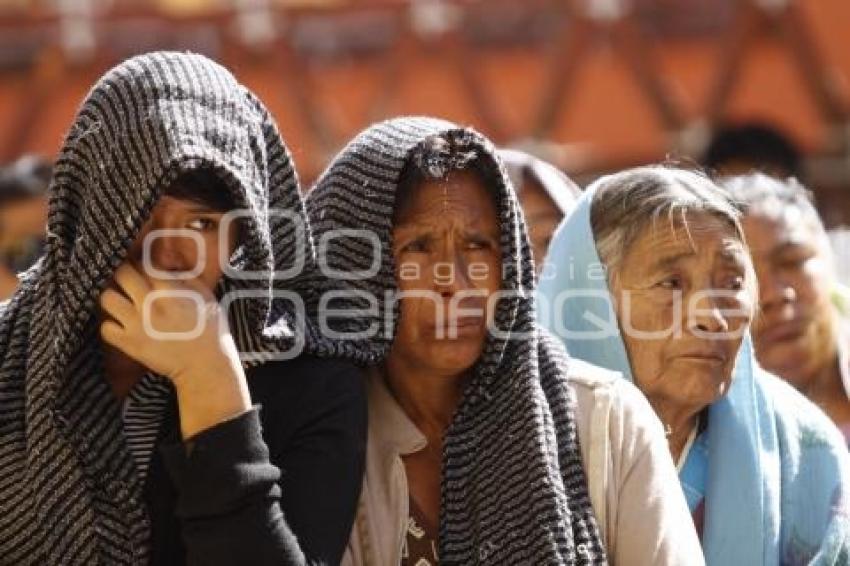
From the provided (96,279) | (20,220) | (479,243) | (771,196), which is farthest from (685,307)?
(20,220)

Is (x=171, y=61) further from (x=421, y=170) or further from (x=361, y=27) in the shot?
(x=361, y=27)

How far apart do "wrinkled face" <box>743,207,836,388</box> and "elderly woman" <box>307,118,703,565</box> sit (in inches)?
46.5

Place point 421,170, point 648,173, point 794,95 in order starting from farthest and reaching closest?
point 794,95 → point 648,173 → point 421,170

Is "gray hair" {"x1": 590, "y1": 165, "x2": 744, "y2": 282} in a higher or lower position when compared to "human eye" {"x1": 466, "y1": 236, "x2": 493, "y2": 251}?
higher

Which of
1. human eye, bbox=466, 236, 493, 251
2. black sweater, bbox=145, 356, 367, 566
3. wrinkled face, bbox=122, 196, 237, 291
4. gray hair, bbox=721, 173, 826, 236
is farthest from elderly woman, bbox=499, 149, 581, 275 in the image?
wrinkled face, bbox=122, 196, 237, 291

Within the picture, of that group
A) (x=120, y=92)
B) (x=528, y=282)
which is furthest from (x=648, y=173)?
(x=120, y=92)

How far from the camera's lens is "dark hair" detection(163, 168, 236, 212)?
229 cm

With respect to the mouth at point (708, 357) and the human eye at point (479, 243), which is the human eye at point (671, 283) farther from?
the human eye at point (479, 243)

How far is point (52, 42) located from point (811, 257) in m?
4.74

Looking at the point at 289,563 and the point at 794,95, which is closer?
the point at 289,563

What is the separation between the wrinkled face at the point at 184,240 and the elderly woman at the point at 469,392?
9.5 inches

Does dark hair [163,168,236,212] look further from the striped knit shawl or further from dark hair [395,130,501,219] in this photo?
dark hair [395,130,501,219]

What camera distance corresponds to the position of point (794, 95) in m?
7.29

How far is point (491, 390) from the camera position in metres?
2.61
